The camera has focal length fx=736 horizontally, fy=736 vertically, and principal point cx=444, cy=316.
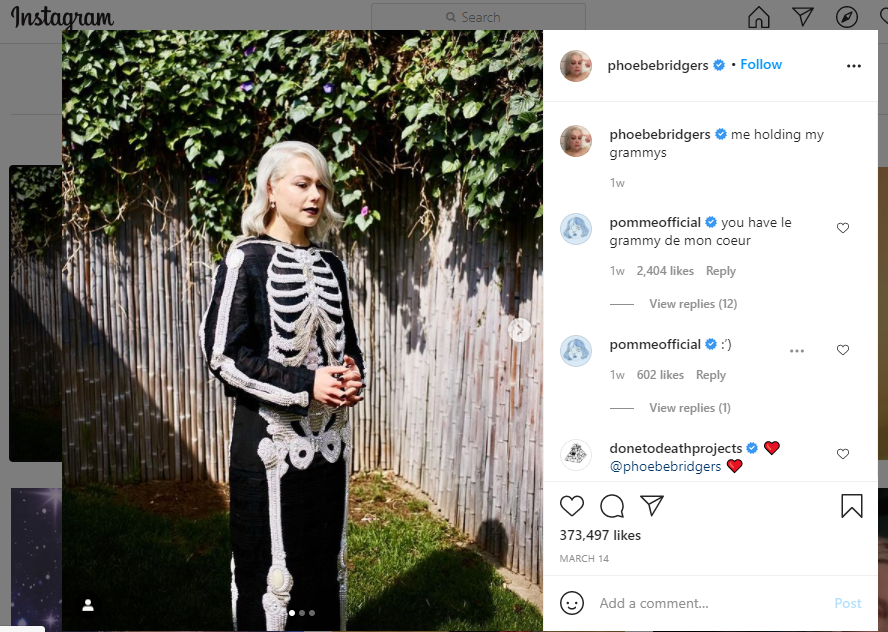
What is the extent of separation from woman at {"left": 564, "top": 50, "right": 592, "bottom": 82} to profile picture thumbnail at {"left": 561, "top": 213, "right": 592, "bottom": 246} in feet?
1.38

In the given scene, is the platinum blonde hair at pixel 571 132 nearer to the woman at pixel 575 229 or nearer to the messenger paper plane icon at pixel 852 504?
the woman at pixel 575 229

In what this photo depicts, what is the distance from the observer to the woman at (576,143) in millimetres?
2273

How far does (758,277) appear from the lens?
2.27 meters

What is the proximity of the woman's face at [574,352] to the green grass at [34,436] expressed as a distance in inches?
63.1

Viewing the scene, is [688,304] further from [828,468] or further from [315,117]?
[315,117]

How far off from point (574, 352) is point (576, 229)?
A: 38 centimetres

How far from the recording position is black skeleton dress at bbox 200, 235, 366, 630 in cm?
238

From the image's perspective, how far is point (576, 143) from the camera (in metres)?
2.28

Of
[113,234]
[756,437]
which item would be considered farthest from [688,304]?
[113,234]

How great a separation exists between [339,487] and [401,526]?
133cm

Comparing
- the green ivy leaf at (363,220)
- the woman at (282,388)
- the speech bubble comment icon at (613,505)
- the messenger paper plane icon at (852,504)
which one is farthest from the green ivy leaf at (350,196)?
the messenger paper plane icon at (852,504)

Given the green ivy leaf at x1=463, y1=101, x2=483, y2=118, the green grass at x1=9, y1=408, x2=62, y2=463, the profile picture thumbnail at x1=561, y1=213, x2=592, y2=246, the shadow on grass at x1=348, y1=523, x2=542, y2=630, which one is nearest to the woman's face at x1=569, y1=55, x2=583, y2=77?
the profile picture thumbnail at x1=561, y1=213, x2=592, y2=246

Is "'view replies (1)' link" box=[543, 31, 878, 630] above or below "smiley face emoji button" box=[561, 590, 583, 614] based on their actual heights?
above

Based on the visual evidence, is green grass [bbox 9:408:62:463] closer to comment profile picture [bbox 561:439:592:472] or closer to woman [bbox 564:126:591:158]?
comment profile picture [bbox 561:439:592:472]
